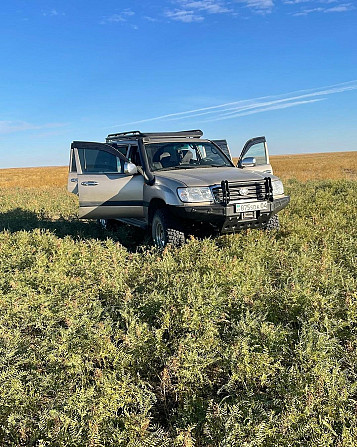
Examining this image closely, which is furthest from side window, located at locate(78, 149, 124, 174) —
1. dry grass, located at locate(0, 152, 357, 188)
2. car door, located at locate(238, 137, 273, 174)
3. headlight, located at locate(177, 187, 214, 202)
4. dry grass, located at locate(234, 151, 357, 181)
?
dry grass, located at locate(0, 152, 357, 188)

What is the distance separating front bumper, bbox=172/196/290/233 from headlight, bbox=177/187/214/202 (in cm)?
11

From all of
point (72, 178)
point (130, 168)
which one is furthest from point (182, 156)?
point (72, 178)

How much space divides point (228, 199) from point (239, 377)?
313cm

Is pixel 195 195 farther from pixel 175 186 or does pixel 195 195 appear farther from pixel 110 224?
pixel 110 224

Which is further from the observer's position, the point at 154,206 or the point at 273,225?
the point at 273,225

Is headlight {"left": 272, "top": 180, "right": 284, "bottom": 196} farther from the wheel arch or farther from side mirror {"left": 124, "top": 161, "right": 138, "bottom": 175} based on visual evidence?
side mirror {"left": 124, "top": 161, "right": 138, "bottom": 175}

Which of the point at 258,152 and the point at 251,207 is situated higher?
the point at 258,152

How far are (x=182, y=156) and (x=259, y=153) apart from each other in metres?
1.99

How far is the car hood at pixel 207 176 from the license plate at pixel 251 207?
38 cm

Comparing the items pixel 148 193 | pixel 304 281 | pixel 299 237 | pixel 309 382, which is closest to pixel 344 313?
pixel 304 281

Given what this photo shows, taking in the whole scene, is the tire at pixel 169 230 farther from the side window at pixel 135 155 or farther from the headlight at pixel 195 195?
the side window at pixel 135 155

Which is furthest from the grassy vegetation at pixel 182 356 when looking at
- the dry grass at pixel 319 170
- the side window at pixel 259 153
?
the dry grass at pixel 319 170

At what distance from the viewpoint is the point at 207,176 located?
5.71 metres

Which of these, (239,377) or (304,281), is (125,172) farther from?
(239,377)
